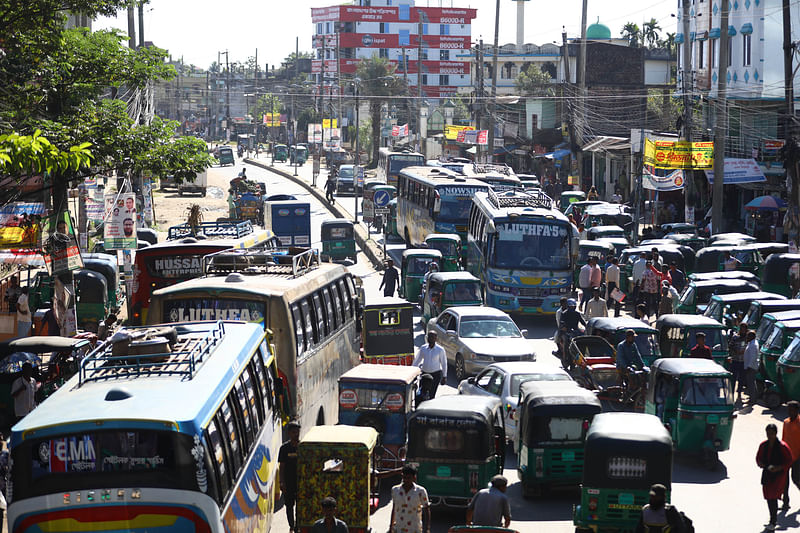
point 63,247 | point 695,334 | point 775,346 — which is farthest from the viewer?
point 63,247

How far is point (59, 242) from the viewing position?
21938 mm

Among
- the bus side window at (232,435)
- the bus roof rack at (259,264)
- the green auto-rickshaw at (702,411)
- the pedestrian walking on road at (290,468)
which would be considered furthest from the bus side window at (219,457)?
the green auto-rickshaw at (702,411)

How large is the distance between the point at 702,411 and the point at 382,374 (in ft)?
15.7

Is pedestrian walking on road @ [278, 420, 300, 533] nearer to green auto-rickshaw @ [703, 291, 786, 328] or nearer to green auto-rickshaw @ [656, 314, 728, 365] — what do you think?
green auto-rickshaw @ [656, 314, 728, 365]

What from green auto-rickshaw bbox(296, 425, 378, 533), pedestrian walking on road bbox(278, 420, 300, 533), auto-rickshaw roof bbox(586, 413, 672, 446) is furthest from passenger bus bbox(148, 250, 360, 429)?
auto-rickshaw roof bbox(586, 413, 672, 446)

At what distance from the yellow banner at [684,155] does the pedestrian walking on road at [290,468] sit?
29.9 m

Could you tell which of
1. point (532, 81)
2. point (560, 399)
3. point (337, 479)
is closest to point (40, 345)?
point (337, 479)

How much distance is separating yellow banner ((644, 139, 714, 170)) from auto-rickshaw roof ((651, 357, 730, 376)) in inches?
950

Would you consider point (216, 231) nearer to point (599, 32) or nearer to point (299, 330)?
point (299, 330)

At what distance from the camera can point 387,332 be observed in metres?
21.0

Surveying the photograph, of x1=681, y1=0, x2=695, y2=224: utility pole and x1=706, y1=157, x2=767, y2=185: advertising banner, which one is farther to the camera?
x1=706, y1=157, x2=767, y2=185: advertising banner

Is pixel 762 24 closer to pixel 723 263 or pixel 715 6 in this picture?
pixel 715 6

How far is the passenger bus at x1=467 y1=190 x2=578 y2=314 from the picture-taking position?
92.9ft

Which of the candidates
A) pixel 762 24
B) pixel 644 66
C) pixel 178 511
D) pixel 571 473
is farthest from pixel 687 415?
pixel 644 66
